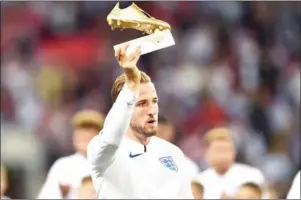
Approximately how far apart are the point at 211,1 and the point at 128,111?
41.6ft

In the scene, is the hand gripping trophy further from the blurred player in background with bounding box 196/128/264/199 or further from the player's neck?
the blurred player in background with bounding box 196/128/264/199

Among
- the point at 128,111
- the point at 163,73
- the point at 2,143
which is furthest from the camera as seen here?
the point at 163,73

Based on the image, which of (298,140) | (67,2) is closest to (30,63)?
(67,2)

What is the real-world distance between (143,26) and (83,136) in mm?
4700

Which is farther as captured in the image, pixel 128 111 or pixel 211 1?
pixel 211 1

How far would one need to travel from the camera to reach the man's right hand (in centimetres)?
547

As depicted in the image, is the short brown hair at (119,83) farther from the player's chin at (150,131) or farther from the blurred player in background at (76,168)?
the blurred player in background at (76,168)

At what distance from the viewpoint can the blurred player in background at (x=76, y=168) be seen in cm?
1020

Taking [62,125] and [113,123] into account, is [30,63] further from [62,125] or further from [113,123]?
[113,123]

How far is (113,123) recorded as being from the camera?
5.53 meters

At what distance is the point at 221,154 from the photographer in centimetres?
1085

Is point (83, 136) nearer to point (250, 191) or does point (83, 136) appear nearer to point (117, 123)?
point (250, 191)

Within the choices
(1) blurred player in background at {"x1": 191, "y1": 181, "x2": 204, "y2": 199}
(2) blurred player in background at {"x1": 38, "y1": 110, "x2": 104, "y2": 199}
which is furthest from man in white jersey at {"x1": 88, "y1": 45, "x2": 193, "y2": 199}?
(2) blurred player in background at {"x1": 38, "y1": 110, "x2": 104, "y2": 199}

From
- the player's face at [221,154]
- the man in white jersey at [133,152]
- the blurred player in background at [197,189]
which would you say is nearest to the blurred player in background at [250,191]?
the blurred player in background at [197,189]
